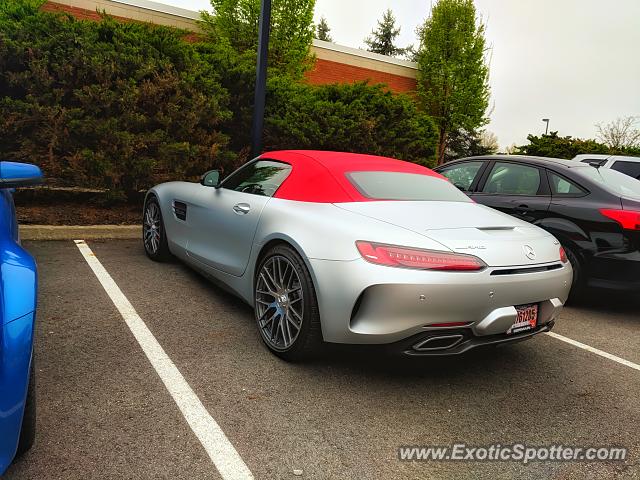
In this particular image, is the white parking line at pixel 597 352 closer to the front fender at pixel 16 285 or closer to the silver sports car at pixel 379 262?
the silver sports car at pixel 379 262

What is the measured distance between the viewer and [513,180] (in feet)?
17.9

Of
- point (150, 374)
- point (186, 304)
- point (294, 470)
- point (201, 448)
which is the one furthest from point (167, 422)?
point (186, 304)

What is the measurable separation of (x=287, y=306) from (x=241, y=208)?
1013 millimetres

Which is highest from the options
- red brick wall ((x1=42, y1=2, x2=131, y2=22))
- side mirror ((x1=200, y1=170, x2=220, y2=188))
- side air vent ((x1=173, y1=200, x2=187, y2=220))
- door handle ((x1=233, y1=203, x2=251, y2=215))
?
red brick wall ((x1=42, y1=2, x2=131, y2=22))

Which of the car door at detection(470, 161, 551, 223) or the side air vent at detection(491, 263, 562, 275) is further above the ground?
the car door at detection(470, 161, 551, 223)

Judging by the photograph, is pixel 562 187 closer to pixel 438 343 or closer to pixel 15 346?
pixel 438 343

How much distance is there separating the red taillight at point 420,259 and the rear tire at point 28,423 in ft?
5.37

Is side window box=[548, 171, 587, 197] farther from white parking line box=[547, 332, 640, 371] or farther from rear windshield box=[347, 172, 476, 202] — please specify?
rear windshield box=[347, 172, 476, 202]

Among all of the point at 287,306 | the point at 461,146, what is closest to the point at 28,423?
the point at 287,306

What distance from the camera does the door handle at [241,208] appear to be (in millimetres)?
3643

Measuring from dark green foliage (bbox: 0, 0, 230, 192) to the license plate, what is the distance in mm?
5591

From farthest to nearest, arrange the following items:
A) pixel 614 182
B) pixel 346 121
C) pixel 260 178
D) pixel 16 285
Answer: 1. pixel 346 121
2. pixel 614 182
3. pixel 260 178
4. pixel 16 285

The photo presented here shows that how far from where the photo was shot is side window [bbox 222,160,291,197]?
12.1 ft

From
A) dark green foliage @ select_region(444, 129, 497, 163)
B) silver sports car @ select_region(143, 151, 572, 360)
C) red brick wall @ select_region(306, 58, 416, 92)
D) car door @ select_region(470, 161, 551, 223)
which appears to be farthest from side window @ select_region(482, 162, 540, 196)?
dark green foliage @ select_region(444, 129, 497, 163)
